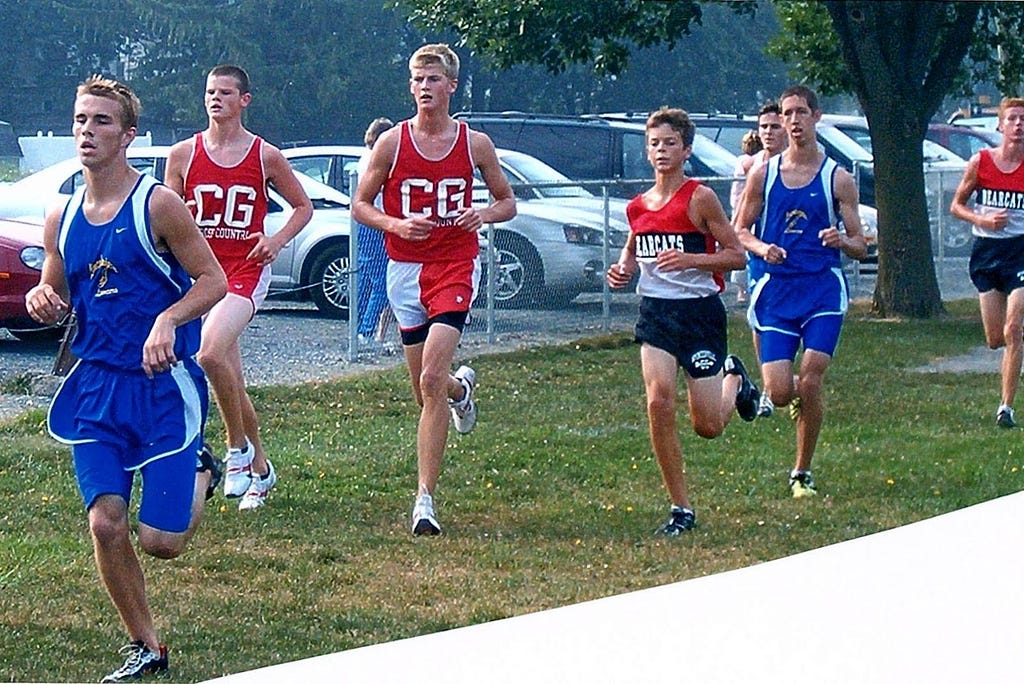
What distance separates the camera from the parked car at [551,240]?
11789 mm

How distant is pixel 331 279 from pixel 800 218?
5.05m

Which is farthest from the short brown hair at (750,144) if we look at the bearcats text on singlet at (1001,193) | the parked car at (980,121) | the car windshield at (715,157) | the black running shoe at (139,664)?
the black running shoe at (139,664)

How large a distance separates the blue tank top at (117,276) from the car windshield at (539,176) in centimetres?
590

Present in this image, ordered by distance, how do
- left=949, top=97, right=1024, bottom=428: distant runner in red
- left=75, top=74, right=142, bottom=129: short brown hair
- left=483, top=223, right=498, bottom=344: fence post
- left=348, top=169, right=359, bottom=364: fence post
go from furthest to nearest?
1. left=483, top=223, right=498, bottom=344: fence post
2. left=348, top=169, right=359, bottom=364: fence post
3. left=949, top=97, right=1024, bottom=428: distant runner in red
4. left=75, top=74, right=142, bottom=129: short brown hair

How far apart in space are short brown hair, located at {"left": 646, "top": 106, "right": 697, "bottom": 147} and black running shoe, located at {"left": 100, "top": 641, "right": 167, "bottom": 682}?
2441 millimetres

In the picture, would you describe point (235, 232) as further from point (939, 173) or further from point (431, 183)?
point (939, 173)

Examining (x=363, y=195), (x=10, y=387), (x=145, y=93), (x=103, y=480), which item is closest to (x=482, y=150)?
(x=363, y=195)

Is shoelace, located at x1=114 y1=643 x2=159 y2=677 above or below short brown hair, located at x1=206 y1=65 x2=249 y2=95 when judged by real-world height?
below

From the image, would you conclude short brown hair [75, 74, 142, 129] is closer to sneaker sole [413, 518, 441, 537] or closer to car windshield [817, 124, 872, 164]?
sneaker sole [413, 518, 441, 537]

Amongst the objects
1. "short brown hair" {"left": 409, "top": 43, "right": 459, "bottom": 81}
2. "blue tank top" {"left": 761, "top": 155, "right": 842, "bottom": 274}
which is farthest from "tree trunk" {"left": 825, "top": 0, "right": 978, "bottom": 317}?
"short brown hair" {"left": 409, "top": 43, "right": 459, "bottom": 81}

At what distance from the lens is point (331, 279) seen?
449 inches

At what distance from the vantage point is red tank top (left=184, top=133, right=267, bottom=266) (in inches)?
253

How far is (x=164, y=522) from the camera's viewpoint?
4652mm

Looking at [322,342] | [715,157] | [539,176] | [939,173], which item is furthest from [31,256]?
[939,173]
